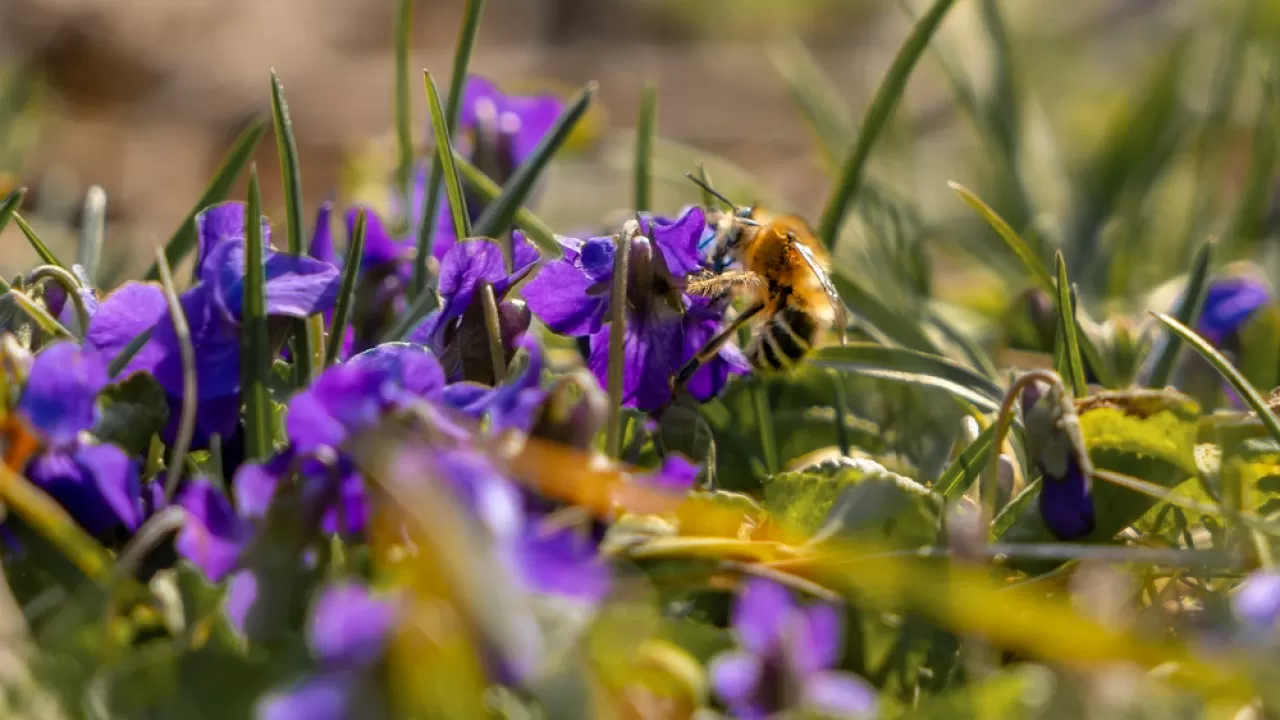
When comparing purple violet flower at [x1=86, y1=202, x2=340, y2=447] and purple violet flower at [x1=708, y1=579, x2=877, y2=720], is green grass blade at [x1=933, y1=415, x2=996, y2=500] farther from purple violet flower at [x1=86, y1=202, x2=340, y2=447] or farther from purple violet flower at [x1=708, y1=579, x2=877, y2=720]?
purple violet flower at [x1=86, y1=202, x2=340, y2=447]

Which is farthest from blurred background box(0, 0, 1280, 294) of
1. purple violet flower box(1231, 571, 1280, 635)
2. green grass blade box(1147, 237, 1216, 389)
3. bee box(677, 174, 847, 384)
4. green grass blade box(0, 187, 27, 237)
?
purple violet flower box(1231, 571, 1280, 635)

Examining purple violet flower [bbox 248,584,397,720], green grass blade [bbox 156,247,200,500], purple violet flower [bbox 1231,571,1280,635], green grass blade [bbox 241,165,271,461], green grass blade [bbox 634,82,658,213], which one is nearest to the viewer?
purple violet flower [bbox 248,584,397,720]

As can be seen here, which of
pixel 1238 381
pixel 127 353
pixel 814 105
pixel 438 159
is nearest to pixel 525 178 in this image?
pixel 438 159

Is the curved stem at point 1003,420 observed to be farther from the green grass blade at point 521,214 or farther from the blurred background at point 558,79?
the blurred background at point 558,79

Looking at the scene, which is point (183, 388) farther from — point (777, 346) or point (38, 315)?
point (777, 346)

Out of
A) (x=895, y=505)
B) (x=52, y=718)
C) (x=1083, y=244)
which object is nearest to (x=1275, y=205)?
(x=1083, y=244)

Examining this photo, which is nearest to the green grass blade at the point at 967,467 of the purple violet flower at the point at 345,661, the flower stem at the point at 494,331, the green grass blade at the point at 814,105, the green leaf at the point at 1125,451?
the green leaf at the point at 1125,451

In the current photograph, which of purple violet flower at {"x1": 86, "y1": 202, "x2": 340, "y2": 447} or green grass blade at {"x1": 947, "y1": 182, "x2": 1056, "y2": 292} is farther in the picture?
green grass blade at {"x1": 947, "y1": 182, "x2": 1056, "y2": 292}
